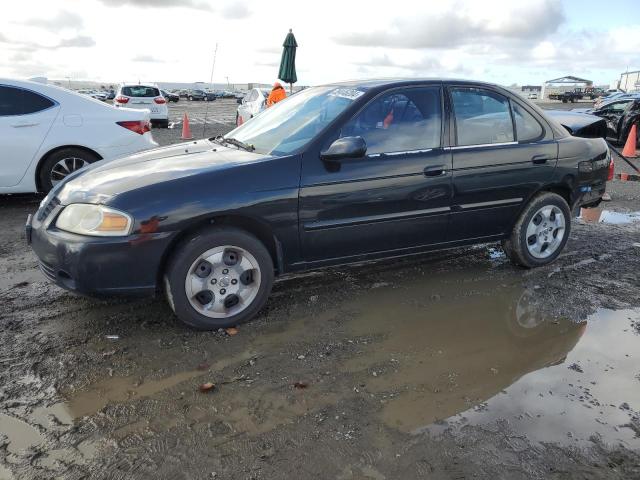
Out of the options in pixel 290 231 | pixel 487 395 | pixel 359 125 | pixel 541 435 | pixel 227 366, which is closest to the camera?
pixel 541 435

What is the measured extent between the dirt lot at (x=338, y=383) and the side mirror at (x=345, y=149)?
1.15 m

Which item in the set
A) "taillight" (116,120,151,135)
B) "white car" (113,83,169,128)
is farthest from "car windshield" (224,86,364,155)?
"white car" (113,83,169,128)

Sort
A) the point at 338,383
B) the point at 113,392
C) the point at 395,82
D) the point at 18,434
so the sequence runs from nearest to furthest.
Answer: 1. the point at 18,434
2. the point at 113,392
3. the point at 338,383
4. the point at 395,82

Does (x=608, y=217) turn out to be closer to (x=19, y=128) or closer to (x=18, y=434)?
(x=18, y=434)

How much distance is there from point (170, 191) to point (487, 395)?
226 cm

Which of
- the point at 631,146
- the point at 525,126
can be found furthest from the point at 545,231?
the point at 631,146

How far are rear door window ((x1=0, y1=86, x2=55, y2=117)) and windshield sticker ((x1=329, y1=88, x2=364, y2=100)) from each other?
415 centimetres

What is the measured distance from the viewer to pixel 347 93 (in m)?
4.20

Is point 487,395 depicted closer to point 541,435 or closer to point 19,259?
point 541,435

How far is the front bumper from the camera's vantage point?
10.6 feet

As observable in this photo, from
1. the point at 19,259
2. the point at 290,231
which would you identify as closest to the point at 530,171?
the point at 290,231

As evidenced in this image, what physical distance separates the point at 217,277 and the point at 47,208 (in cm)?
129

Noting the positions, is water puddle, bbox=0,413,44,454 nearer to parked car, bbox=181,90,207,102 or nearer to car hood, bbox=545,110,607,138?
Result: car hood, bbox=545,110,607,138

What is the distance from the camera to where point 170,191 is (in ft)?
11.0
